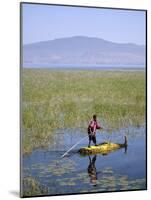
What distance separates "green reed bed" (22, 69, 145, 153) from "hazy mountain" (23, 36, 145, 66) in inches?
5.4

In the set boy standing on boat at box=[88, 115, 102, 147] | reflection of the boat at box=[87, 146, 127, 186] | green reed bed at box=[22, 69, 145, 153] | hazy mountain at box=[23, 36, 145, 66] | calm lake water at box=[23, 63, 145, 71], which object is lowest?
reflection of the boat at box=[87, 146, 127, 186]

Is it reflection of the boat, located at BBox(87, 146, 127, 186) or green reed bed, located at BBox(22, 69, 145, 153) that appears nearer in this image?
green reed bed, located at BBox(22, 69, 145, 153)

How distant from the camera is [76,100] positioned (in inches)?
298

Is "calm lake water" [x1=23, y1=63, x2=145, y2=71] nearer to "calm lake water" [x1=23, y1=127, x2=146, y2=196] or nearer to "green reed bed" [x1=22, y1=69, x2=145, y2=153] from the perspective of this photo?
"green reed bed" [x1=22, y1=69, x2=145, y2=153]

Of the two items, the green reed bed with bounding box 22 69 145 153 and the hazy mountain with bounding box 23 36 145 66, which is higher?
the hazy mountain with bounding box 23 36 145 66

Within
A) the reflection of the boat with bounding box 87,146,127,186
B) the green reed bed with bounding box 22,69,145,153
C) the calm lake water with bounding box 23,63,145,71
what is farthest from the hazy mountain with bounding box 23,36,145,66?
the reflection of the boat with bounding box 87,146,127,186

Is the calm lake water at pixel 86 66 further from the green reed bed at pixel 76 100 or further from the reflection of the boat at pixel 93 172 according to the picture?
the reflection of the boat at pixel 93 172

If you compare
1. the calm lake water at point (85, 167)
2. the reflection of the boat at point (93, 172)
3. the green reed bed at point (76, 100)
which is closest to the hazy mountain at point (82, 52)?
the green reed bed at point (76, 100)

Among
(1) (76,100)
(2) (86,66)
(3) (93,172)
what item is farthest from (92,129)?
(2) (86,66)

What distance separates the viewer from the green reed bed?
734 cm

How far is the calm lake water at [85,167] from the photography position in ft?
24.1

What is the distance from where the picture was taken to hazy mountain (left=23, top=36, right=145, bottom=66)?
7.41 meters

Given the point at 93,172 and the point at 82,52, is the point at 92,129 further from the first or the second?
the point at 82,52

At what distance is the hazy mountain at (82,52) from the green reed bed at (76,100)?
0.14 meters
